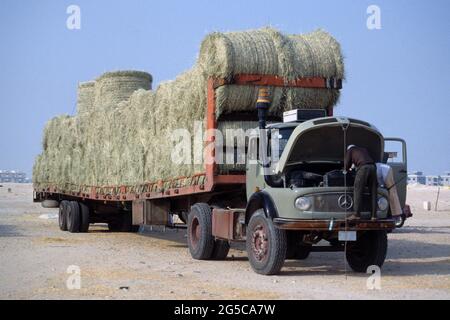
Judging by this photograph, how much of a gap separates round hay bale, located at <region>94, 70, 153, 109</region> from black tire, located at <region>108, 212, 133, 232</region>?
358 cm

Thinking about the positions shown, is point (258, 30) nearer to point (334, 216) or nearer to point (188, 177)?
point (188, 177)

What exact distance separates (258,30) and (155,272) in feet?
16.7

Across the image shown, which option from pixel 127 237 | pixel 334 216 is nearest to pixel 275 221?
pixel 334 216

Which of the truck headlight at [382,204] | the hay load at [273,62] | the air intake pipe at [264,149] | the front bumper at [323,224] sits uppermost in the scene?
the hay load at [273,62]

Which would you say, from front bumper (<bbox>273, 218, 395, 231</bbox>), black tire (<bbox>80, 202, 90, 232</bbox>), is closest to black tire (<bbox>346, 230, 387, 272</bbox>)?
front bumper (<bbox>273, 218, 395, 231</bbox>)

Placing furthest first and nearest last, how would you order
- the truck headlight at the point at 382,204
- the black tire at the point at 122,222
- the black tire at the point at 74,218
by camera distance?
1. the black tire at the point at 122,222
2. the black tire at the point at 74,218
3. the truck headlight at the point at 382,204

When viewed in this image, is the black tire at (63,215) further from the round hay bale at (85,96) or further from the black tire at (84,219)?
the round hay bale at (85,96)

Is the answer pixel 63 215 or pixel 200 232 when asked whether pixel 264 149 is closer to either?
pixel 200 232

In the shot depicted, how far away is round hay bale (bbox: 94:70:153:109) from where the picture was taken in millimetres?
19562

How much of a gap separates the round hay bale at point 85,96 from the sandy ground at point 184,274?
5777mm

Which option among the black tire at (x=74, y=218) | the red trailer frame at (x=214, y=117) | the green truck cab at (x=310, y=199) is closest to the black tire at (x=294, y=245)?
the green truck cab at (x=310, y=199)

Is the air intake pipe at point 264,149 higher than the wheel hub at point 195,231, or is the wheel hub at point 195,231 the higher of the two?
the air intake pipe at point 264,149

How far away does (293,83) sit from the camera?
12.7 meters

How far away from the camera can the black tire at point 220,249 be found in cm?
1291
